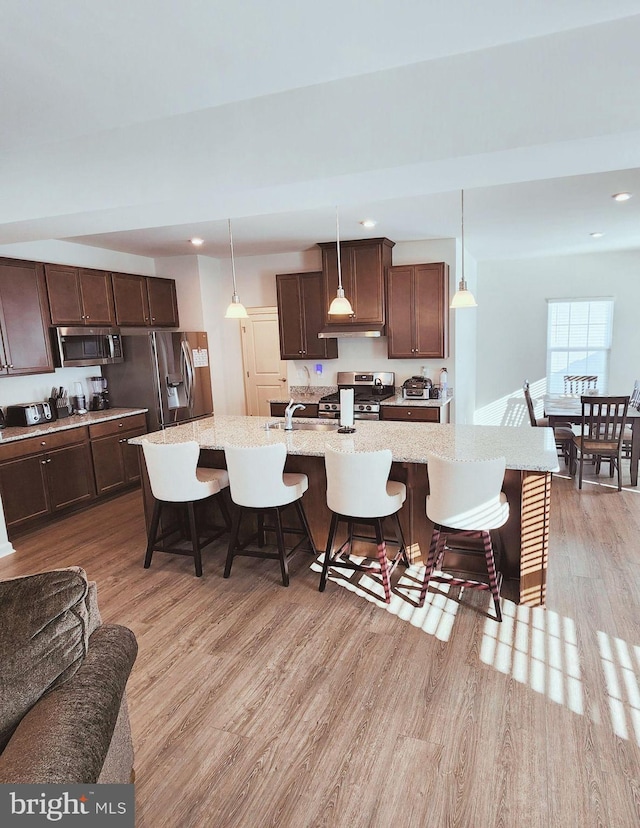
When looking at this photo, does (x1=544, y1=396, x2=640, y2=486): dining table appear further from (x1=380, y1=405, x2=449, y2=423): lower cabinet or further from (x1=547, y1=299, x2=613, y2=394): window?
(x1=547, y1=299, x2=613, y2=394): window

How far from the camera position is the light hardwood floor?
174cm

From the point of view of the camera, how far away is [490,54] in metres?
1.82

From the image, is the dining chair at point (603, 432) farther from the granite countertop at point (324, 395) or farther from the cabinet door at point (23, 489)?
A: the cabinet door at point (23, 489)

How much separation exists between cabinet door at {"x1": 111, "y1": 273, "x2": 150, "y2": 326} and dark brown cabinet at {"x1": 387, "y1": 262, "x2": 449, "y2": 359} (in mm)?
2814

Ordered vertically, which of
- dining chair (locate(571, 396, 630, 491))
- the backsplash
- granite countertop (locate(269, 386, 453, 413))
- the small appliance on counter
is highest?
the backsplash

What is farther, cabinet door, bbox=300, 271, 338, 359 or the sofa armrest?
cabinet door, bbox=300, 271, 338, 359

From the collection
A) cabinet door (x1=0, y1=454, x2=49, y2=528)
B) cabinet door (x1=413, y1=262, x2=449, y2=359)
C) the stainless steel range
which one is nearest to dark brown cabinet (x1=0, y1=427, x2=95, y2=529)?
cabinet door (x1=0, y1=454, x2=49, y2=528)

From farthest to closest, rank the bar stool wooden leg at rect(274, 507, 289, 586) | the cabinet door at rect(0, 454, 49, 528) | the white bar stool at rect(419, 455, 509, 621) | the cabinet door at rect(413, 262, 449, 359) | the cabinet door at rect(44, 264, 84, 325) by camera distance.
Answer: the cabinet door at rect(413, 262, 449, 359), the cabinet door at rect(44, 264, 84, 325), the cabinet door at rect(0, 454, 49, 528), the bar stool wooden leg at rect(274, 507, 289, 586), the white bar stool at rect(419, 455, 509, 621)

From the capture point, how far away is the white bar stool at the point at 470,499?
2.59 m

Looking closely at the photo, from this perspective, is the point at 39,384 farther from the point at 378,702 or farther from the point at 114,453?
the point at 378,702

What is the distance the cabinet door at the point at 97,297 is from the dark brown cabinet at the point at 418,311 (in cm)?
303

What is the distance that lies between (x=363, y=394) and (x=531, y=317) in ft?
10.3

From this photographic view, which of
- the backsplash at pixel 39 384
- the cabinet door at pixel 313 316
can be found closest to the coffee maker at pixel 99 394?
the backsplash at pixel 39 384

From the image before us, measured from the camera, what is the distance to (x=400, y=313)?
18.2 ft
